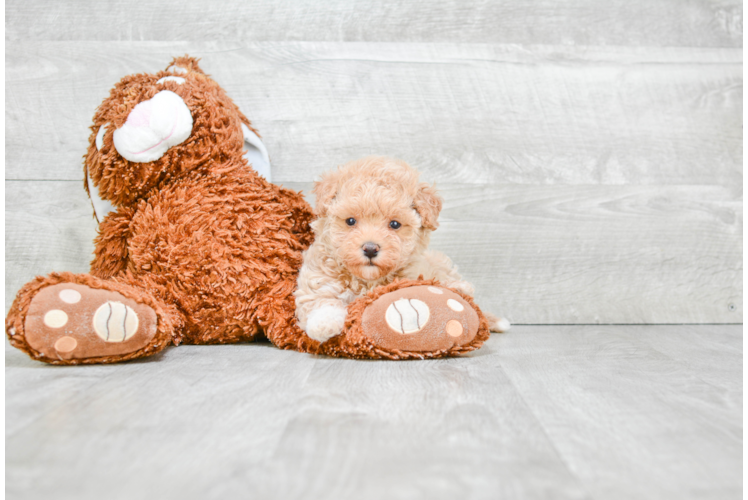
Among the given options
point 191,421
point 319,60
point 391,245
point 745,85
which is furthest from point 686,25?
point 191,421

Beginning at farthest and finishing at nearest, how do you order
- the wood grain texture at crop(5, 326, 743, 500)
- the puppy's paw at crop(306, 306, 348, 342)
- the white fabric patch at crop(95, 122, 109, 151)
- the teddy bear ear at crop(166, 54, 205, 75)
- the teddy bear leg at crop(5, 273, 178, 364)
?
the teddy bear ear at crop(166, 54, 205, 75) < the white fabric patch at crop(95, 122, 109, 151) < the puppy's paw at crop(306, 306, 348, 342) < the teddy bear leg at crop(5, 273, 178, 364) < the wood grain texture at crop(5, 326, 743, 500)

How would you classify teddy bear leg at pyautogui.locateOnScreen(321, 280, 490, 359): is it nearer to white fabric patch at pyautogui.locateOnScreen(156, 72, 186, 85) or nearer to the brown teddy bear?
the brown teddy bear

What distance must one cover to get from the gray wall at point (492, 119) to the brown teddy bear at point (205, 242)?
0.25 m

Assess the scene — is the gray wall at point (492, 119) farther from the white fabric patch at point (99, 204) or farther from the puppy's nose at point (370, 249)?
the puppy's nose at point (370, 249)

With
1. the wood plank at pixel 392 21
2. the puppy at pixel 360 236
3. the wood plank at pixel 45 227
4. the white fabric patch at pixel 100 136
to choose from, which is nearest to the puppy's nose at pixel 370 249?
Answer: the puppy at pixel 360 236

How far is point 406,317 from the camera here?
947 millimetres

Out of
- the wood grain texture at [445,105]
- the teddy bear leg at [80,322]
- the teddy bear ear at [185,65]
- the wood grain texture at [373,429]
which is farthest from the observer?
the wood grain texture at [445,105]

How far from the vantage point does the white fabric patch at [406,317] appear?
37.3 inches

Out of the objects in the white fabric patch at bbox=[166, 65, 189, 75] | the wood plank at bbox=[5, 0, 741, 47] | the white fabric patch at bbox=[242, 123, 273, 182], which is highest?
the wood plank at bbox=[5, 0, 741, 47]

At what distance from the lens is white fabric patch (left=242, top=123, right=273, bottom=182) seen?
1.23 metres

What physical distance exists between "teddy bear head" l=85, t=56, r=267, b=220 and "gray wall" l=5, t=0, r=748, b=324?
26cm

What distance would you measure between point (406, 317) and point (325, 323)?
13 centimetres

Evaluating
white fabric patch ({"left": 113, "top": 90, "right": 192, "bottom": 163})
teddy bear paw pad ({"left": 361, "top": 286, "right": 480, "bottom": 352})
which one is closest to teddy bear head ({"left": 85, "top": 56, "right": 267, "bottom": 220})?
white fabric patch ({"left": 113, "top": 90, "right": 192, "bottom": 163})

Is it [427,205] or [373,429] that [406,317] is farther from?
[373,429]
